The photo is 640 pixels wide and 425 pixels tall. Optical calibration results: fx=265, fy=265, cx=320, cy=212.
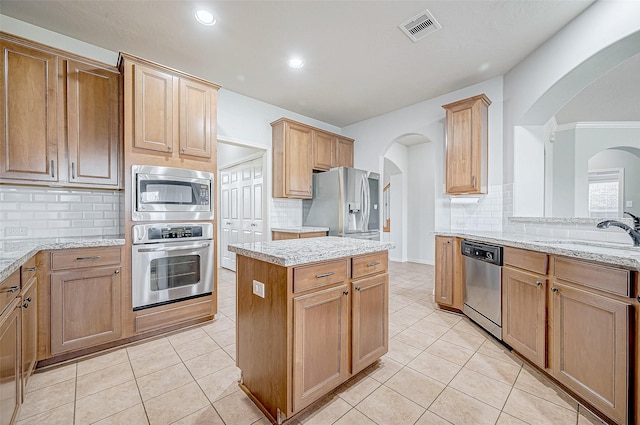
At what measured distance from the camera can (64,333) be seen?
6.70 feet

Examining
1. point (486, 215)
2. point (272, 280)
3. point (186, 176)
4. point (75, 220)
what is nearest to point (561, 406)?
point (272, 280)

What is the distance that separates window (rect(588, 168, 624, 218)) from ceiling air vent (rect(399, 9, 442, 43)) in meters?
4.33

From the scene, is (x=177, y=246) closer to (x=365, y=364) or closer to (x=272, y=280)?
(x=272, y=280)

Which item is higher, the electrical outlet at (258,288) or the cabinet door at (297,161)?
the cabinet door at (297,161)

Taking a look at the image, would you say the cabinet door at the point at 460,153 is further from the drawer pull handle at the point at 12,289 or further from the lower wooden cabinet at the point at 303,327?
the drawer pull handle at the point at 12,289

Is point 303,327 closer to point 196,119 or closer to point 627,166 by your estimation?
point 196,119

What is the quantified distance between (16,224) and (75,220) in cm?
38

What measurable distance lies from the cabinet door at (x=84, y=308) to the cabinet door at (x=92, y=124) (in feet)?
2.79

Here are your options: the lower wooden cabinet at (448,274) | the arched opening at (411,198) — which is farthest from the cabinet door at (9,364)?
the arched opening at (411,198)

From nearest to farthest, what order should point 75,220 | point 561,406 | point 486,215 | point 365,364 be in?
point 561,406
point 365,364
point 75,220
point 486,215

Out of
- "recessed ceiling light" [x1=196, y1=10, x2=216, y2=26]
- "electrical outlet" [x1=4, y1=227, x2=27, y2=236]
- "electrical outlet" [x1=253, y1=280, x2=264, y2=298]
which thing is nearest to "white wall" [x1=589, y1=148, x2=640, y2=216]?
"electrical outlet" [x1=253, y1=280, x2=264, y2=298]

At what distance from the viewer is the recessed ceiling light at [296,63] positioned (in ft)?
9.77

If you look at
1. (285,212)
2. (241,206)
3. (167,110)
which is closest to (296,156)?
(285,212)

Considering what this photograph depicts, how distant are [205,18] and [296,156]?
2.09m
